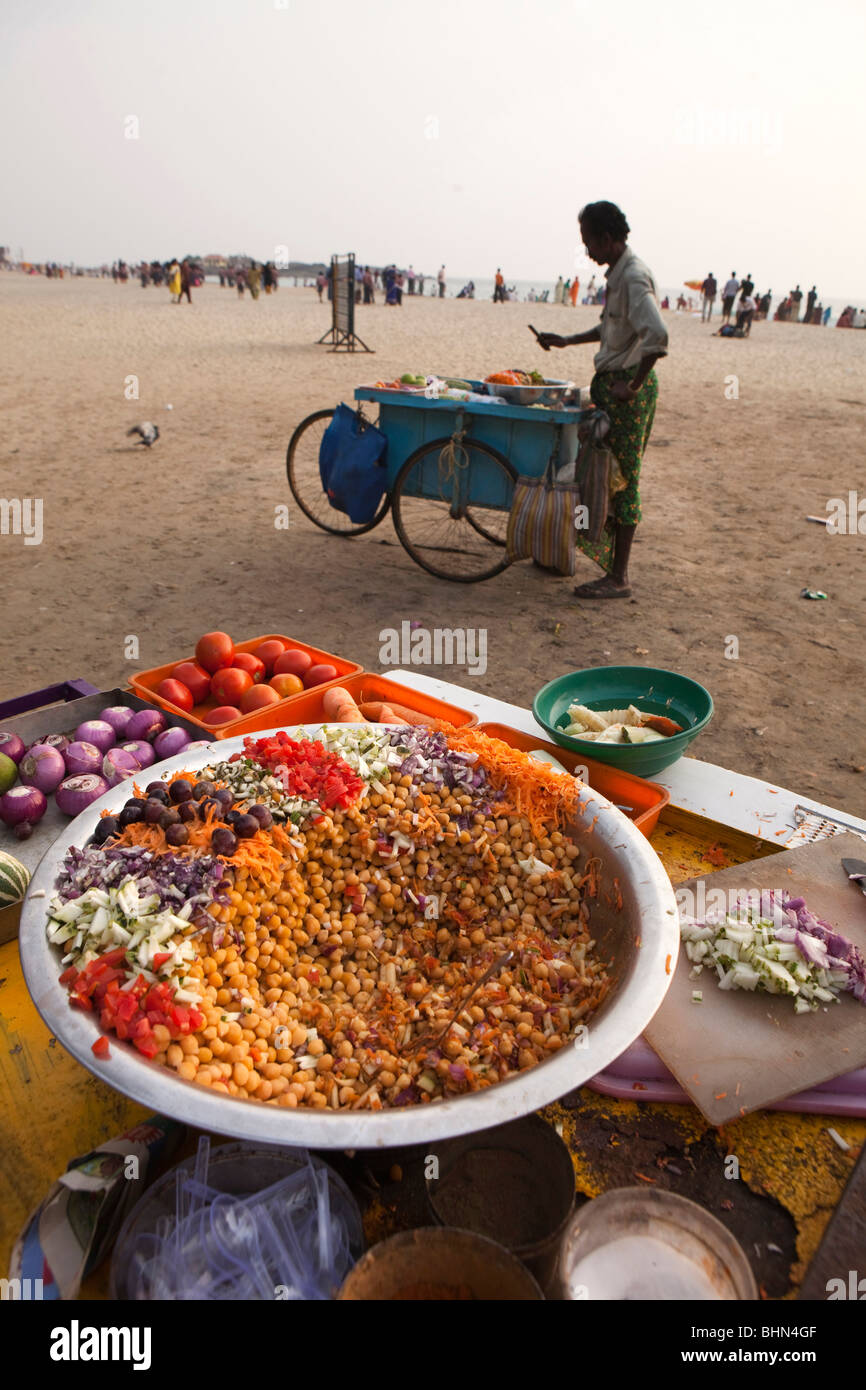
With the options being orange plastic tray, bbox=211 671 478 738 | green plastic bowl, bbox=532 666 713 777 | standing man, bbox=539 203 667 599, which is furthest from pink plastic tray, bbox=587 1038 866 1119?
standing man, bbox=539 203 667 599

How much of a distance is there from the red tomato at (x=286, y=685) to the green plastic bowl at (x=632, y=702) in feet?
3.30

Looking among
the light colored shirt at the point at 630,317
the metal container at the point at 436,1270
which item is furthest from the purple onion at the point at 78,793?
the light colored shirt at the point at 630,317

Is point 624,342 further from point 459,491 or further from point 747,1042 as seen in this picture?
point 747,1042

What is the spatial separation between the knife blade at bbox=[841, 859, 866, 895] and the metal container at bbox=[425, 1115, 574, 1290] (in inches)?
45.4

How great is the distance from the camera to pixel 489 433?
20.0 feet

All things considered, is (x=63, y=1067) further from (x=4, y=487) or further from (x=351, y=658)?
(x=4, y=487)

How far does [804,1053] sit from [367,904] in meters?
1.04

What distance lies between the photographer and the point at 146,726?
2904mm

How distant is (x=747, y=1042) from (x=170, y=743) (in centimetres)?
203

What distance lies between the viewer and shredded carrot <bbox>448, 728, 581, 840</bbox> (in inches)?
84.6

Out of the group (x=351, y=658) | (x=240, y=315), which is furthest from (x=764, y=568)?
(x=240, y=315)

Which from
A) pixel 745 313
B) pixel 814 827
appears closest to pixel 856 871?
pixel 814 827

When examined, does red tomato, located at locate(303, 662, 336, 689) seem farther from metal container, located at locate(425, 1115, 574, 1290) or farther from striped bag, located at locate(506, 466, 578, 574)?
striped bag, located at locate(506, 466, 578, 574)

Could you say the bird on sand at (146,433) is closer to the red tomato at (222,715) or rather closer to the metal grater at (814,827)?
the red tomato at (222,715)
